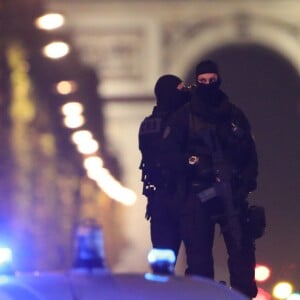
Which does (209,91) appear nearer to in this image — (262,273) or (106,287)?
(262,273)

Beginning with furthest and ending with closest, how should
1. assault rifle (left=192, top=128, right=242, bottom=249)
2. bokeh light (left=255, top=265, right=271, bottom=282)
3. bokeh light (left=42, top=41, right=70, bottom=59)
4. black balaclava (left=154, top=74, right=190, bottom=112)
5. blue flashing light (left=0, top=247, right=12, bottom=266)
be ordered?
1. bokeh light (left=42, top=41, right=70, bottom=59)
2. bokeh light (left=255, top=265, right=271, bottom=282)
3. black balaclava (left=154, top=74, right=190, bottom=112)
4. assault rifle (left=192, top=128, right=242, bottom=249)
5. blue flashing light (left=0, top=247, right=12, bottom=266)

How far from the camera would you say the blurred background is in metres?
15.1

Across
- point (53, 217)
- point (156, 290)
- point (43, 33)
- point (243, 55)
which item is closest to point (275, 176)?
point (43, 33)

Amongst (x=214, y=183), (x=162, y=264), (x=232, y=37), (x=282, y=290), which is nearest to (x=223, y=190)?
(x=214, y=183)

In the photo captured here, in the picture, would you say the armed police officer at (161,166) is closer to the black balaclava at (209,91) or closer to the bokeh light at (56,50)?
the black balaclava at (209,91)

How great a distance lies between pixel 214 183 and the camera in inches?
258

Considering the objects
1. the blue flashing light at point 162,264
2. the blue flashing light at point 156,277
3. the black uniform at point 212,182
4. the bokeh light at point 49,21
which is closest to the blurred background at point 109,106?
the bokeh light at point 49,21

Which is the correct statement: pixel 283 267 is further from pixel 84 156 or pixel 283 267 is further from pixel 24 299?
pixel 84 156

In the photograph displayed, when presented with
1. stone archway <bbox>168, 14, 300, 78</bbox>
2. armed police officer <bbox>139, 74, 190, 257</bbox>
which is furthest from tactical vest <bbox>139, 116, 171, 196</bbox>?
stone archway <bbox>168, 14, 300, 78</bbox>

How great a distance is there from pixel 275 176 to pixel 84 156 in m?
7.49

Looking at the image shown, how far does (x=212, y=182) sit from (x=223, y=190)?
0.08 meters

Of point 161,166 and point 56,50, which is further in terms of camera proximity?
point 56,50

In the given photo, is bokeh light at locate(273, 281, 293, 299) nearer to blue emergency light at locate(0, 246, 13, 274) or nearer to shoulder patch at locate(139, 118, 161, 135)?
shoulder patch at locate(139, 118, 161, 135)

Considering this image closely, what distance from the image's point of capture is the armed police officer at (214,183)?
21.5 ft
